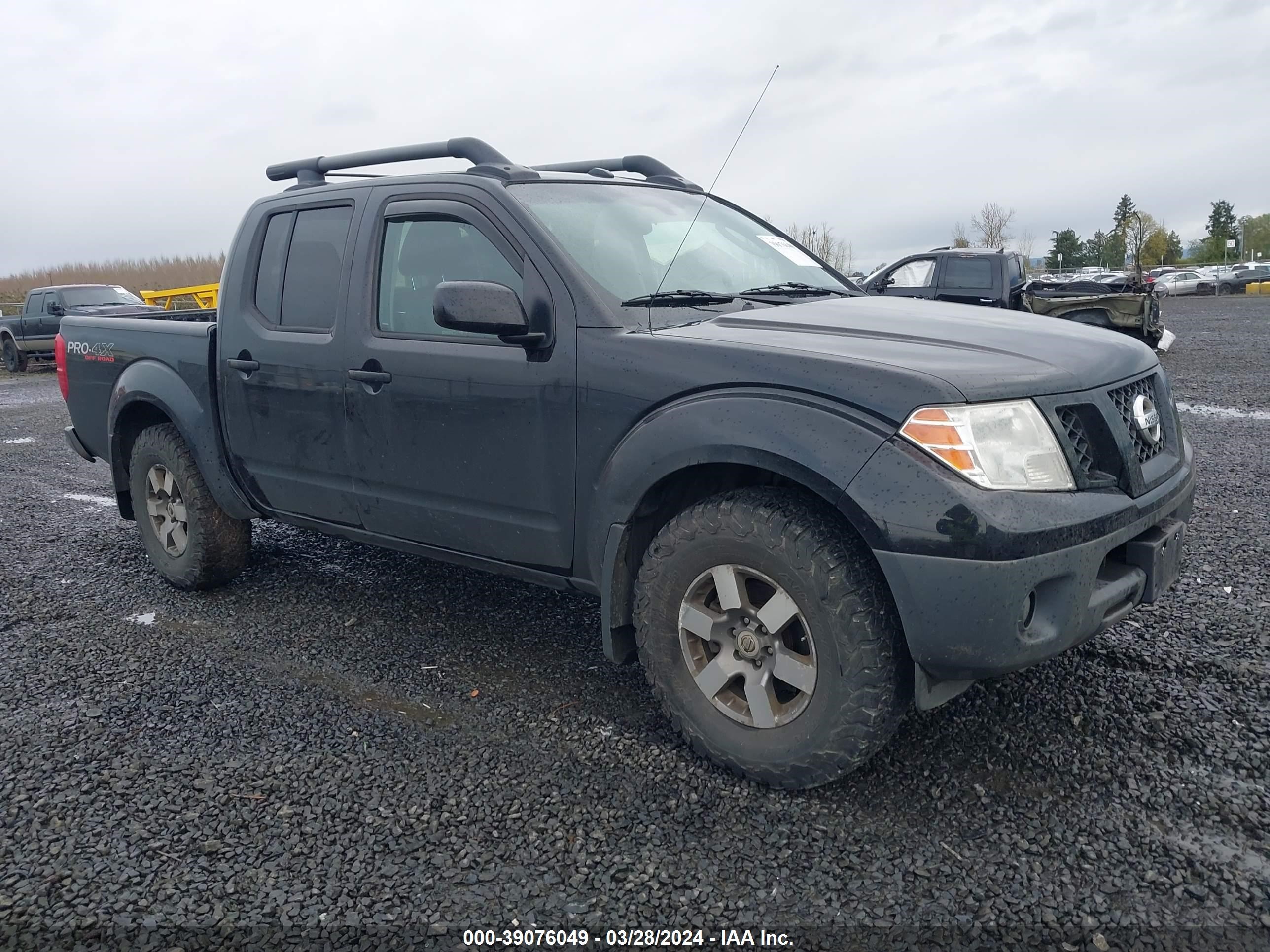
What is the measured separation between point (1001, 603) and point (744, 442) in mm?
788

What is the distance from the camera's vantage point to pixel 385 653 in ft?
13.0

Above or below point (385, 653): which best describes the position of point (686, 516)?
above

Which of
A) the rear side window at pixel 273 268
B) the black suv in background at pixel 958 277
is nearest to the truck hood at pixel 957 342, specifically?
the rear side window at pixel 273 268

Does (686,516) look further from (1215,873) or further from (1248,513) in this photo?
(1248,513)

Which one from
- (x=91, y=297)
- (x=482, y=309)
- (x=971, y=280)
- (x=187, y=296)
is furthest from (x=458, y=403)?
(x=187, y=296)

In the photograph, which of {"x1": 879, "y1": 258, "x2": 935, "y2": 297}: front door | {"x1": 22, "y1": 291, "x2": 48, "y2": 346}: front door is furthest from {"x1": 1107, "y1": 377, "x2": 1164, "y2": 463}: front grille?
{"x1": 22, "y1": 291, "x2": 48, "y2": 346}: front door

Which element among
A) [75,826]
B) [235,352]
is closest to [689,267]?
[235,352]

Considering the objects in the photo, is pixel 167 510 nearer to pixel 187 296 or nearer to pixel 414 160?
pixel 414 160

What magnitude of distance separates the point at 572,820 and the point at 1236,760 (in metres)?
1.96

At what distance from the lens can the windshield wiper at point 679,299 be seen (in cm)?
324

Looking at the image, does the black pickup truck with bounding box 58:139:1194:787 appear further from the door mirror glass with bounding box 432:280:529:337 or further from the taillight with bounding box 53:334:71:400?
the taillight with bounding box 53:334:71:400

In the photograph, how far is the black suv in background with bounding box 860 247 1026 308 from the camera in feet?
44.1

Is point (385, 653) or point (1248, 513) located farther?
point (1248, 513)

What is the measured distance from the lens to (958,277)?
44.6ft
